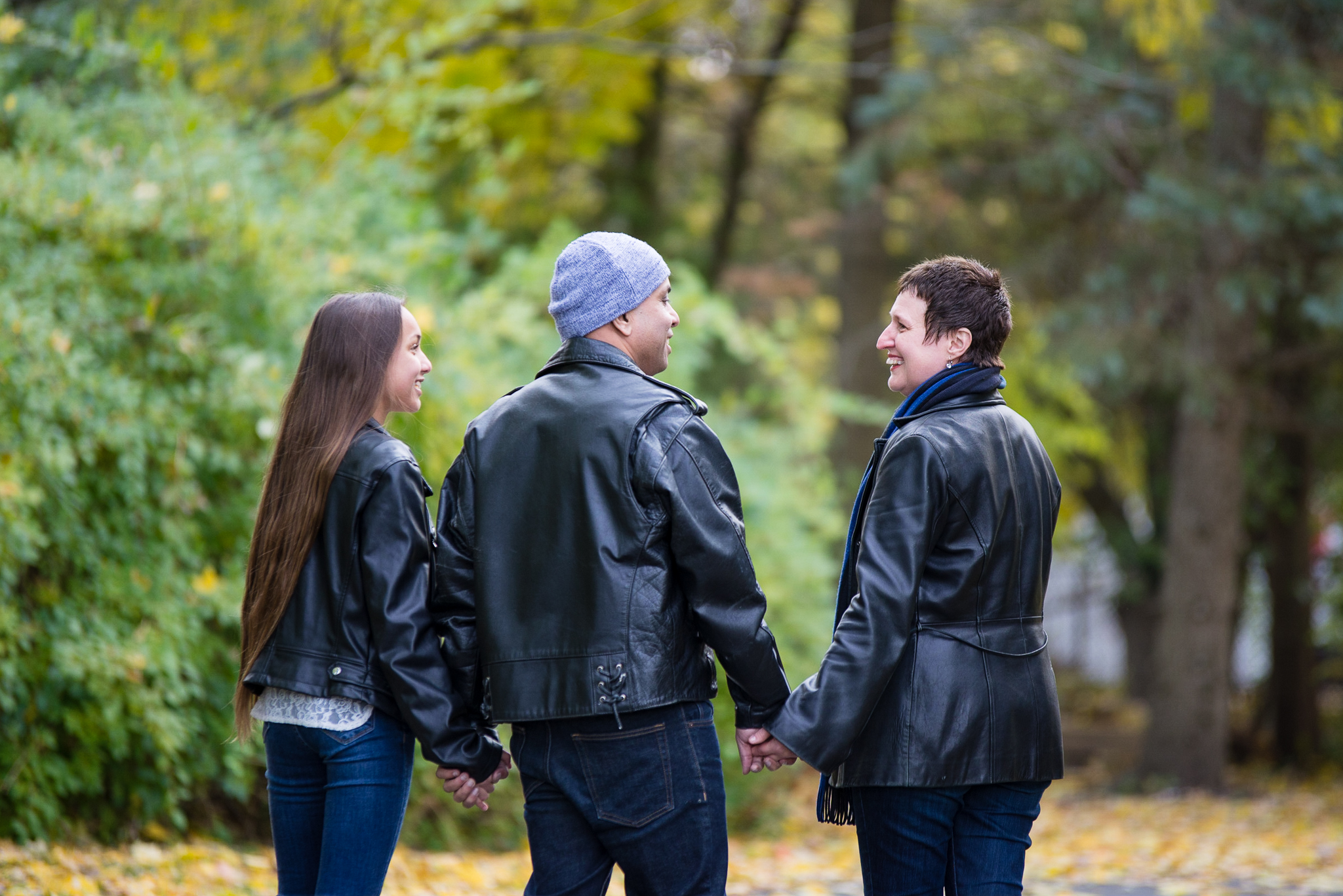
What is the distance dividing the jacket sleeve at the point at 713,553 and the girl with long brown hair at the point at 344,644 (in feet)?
1.92

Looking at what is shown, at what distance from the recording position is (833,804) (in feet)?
9.44

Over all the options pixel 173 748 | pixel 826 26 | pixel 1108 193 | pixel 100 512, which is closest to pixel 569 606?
pixel 173 748

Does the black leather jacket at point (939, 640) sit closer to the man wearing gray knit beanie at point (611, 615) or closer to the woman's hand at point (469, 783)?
the man wearing gray knit beanie at point (611, 615)

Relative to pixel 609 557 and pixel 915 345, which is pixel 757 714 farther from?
pixel 915 345

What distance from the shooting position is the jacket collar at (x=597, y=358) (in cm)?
271

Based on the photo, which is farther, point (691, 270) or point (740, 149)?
point (740, 149)

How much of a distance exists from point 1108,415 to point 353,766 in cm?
1018

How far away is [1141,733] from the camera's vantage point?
12164 millimetres

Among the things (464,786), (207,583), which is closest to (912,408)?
(464,786)

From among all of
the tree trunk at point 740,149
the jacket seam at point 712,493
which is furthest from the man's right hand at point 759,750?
the tree trunk at point 740,149

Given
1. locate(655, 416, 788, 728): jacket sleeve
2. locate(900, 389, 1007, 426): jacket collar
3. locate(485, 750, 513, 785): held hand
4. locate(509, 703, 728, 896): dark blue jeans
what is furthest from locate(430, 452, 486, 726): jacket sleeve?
locate(900, 389, 1007, 426): jacket collar

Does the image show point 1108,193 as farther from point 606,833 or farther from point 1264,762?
point 606,833

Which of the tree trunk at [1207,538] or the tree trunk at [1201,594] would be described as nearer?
the tree trunk at [1207,538]

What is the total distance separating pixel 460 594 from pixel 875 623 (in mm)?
920
